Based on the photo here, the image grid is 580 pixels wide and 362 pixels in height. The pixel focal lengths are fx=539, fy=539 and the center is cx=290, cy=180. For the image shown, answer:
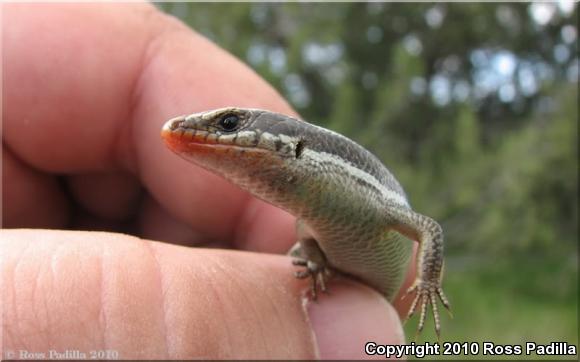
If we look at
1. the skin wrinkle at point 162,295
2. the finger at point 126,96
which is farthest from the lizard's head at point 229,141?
the finger at point 126,96

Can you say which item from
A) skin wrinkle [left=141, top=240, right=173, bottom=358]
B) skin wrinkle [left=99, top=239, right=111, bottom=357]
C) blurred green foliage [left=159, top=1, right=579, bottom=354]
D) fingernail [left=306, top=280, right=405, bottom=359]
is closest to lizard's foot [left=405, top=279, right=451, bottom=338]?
fingernail [left=306, top=280, right=405, bottom=359]

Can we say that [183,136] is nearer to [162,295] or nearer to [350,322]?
[162,295]

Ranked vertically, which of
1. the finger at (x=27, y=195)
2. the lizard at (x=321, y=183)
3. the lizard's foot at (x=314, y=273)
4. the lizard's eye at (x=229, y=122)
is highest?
the finger at (x=27, y=195)

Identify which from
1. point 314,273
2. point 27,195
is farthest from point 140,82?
point 314,273

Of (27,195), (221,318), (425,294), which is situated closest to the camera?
(221,318)

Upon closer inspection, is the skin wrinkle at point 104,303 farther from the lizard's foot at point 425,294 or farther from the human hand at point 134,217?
the lizard's foot at point 425,294

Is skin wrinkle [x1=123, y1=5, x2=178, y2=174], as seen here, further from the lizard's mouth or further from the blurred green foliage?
the blurred green foliage

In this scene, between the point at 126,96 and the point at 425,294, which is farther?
the point at 126,96
